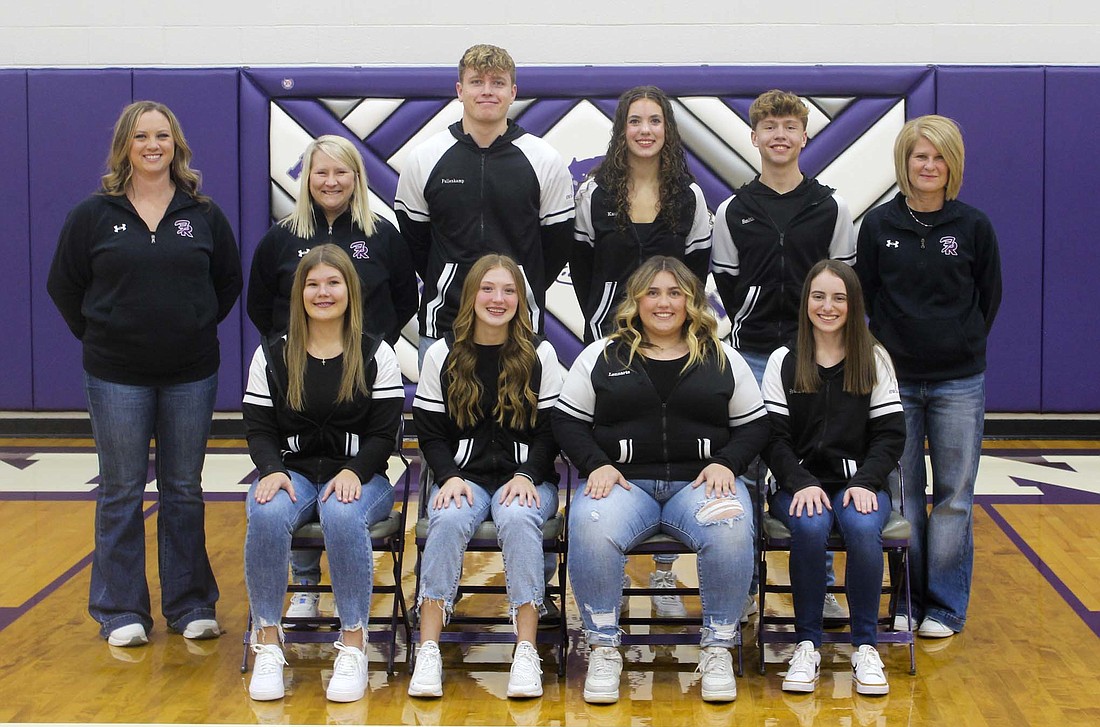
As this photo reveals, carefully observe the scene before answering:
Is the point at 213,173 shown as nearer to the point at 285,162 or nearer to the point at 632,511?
the point at 285,162

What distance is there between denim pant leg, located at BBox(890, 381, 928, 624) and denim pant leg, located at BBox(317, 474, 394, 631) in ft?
4.87

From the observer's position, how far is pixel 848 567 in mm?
3385

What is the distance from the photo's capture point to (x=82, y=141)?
21.4 ft

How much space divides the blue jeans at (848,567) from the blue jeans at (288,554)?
112 centimetres

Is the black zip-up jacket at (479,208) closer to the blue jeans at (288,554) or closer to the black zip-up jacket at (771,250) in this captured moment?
the black zip-up jacket at (771,250)

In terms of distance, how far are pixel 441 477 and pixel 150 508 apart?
220 centimetres

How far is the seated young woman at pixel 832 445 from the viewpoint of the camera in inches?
132

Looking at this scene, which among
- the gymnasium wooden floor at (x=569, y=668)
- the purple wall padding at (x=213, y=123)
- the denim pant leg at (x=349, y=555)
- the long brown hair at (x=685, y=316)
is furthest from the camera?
the purple wall padding at (x=213, y=123)

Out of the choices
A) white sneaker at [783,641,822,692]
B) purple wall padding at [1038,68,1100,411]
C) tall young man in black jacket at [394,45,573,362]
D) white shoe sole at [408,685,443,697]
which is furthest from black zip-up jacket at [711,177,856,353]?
purple wall padding at [1038,68,1100,411]

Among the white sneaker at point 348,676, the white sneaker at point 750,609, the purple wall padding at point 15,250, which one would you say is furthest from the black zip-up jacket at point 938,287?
the purple wall padding at point 15,250

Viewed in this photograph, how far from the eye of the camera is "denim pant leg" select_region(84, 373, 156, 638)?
3600 millimetres

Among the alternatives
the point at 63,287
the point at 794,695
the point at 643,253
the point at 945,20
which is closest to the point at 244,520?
the point at 63,287

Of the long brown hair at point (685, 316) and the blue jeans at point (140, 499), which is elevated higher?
the long brown hair at point (685, 316)

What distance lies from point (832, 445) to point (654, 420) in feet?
1.62
